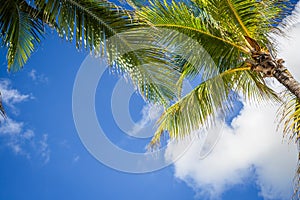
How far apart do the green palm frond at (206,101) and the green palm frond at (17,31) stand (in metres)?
2.67

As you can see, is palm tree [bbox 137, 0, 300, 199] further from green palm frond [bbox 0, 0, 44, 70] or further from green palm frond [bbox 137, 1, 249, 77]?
green palm frond [bbox 0, 0, 44, 70]

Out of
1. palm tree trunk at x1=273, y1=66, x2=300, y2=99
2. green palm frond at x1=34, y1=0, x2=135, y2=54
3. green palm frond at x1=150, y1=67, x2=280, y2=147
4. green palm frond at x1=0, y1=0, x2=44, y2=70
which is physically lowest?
palm tree trunk at x1=273, y1=66, x2=300, y2=99

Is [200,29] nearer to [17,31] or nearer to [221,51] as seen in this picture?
[221,51]

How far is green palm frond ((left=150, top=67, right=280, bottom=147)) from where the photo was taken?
596cm

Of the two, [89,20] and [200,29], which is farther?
[200,29]

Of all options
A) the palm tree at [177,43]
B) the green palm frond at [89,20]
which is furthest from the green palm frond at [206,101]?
the green palm frond at [89,20]

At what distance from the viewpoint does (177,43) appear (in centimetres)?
627

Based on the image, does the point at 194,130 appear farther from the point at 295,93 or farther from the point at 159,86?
the point at 295,93

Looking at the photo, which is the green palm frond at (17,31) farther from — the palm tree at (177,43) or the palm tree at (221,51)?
the palm tree at (221,51)

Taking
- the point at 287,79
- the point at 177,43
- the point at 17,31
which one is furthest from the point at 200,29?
the point at 17,31

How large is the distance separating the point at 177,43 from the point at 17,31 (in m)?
2.70

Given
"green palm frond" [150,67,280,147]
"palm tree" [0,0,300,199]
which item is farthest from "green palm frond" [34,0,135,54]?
"green palm frond" [150,67,280,147]

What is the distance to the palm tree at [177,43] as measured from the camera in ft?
17.4

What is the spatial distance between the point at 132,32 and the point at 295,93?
8.37 ft
